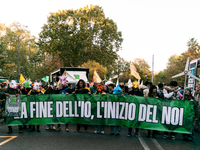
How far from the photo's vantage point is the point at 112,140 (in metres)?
7.89

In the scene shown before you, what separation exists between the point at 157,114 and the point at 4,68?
2036 inches

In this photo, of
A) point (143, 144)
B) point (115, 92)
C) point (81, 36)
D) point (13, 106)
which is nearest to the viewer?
point (143, 144)

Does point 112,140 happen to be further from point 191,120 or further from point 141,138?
point 191,120

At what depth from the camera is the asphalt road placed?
271 inches

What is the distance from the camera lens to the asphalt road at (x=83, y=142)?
689 cm

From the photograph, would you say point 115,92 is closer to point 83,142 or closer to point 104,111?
point 104,111

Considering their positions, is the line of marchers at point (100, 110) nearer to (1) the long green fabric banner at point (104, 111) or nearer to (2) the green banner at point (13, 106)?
(1) the long green fabric banner at point (104, 111)

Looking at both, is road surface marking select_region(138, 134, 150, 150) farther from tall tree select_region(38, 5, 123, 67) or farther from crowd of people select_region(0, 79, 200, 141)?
tall tree select_region(38, 5, 123, 67)

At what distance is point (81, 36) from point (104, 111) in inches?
1391

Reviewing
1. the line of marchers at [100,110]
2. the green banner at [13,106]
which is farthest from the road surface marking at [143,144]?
the green banner at [13,106]

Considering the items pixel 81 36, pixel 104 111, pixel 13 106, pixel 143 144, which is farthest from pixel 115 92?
pixel 81 36

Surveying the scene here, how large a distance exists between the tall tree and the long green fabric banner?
35.0 m

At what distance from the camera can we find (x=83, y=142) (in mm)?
7484

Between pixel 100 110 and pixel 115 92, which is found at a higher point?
pixel 115 92
